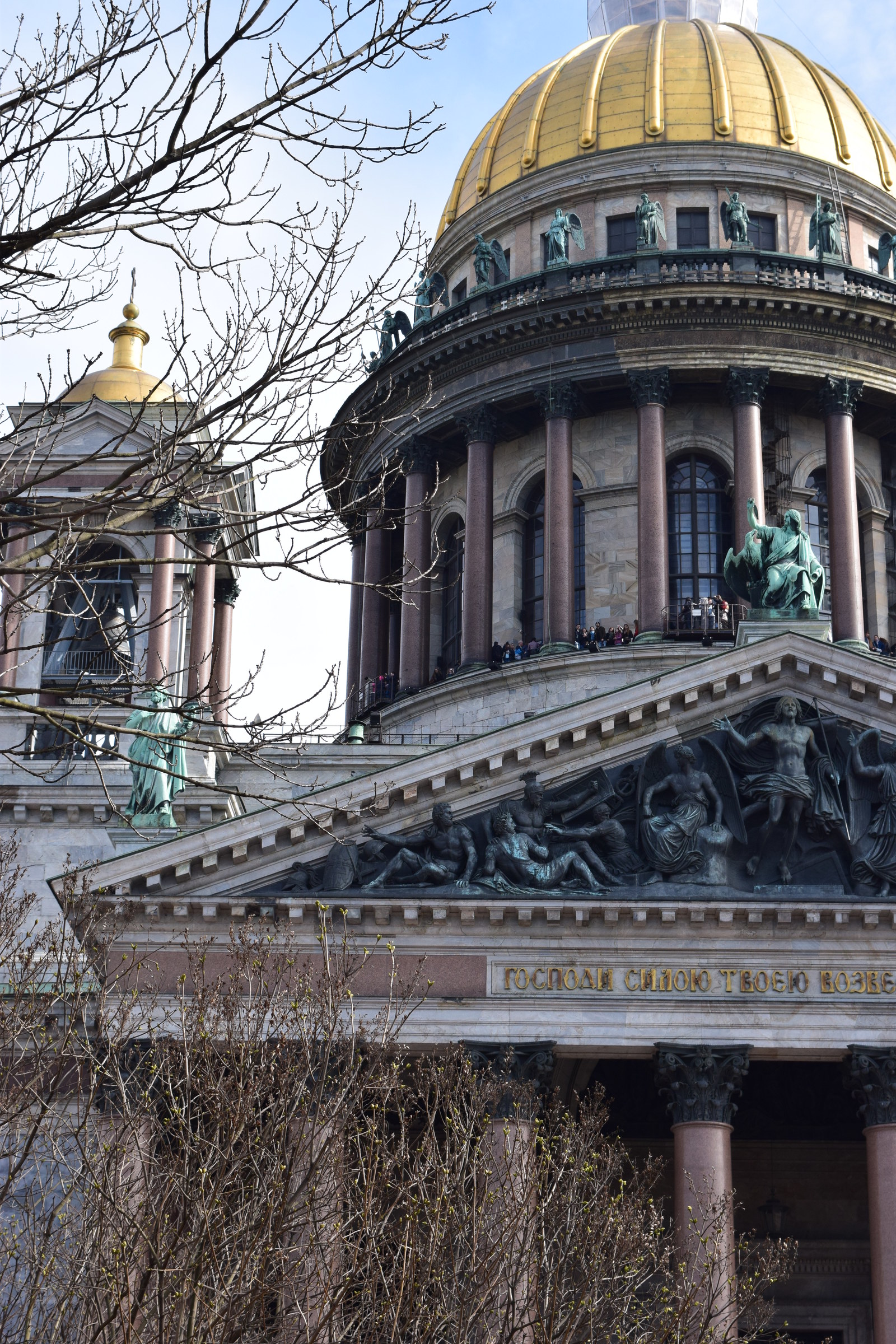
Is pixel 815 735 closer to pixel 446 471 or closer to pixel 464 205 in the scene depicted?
pixel 446 471

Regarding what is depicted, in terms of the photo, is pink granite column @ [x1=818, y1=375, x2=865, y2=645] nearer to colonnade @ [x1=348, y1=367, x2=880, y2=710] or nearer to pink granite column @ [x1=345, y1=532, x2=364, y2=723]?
colonnade @ [x1=348, y1=367, x2=880, y2=710]

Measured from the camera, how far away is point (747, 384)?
48.3m

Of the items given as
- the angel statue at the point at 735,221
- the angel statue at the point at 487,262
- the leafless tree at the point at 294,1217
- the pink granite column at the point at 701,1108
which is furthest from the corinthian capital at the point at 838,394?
the leafless tree at the point at 294,1217

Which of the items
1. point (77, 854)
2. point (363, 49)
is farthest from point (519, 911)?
point (363, 49)

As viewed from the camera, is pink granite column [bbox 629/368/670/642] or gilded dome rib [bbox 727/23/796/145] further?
gilded dome rib [bbox 727/23/796/145]

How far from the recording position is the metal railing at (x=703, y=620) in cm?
4619

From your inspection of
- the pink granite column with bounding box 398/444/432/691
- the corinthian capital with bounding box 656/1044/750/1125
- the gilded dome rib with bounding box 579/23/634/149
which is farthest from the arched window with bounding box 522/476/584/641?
the corinthian capital with bounding box 656/1044/750/1125

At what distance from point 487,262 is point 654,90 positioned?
6.79m

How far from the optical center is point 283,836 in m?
29.5

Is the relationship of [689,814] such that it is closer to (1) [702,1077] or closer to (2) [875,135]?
(1) [702,1077]

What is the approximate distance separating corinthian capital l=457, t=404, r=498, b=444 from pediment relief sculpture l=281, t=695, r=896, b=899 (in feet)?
69.4

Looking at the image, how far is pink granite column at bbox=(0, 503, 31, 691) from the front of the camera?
1403 cm

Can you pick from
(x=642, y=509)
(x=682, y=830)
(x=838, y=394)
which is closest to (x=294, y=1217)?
(x=682, y=830)

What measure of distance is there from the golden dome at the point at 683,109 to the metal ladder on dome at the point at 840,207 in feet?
0.71
